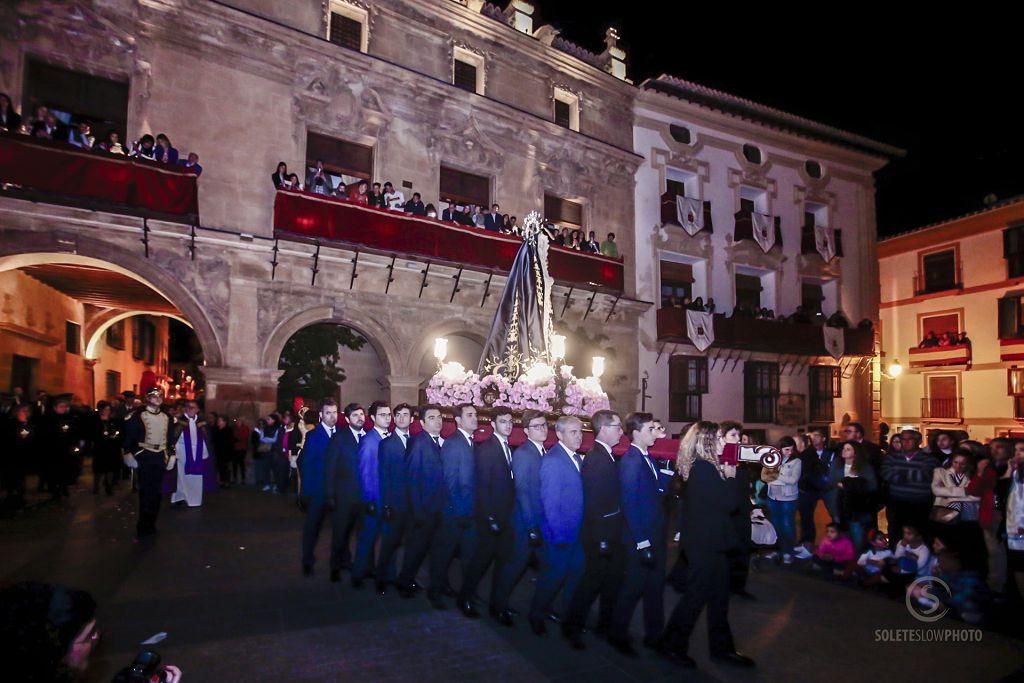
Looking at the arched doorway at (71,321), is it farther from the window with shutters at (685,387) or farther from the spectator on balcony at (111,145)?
the window with shutters at (685,387)

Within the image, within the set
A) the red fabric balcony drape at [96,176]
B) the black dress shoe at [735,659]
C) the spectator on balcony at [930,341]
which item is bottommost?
the black dress shoe at [735,659]

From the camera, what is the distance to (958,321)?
27.0 m

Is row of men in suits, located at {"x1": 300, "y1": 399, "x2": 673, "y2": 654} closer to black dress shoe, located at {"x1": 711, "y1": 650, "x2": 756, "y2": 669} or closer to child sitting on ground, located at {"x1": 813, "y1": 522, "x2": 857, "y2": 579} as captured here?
black dress shoe, located at {"x1": 711, "y1": 650, "x2": 756, "y2": 669}

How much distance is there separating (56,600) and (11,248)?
43.1 ft

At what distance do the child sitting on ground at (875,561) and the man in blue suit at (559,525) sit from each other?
4.11 metres

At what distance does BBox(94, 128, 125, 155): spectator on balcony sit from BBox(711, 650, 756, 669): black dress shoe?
544 inches

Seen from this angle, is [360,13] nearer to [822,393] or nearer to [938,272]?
[822,393]

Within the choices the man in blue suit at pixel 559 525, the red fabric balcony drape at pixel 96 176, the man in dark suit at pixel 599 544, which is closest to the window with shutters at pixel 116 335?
the red fabric balcony drape at pixel 96 176

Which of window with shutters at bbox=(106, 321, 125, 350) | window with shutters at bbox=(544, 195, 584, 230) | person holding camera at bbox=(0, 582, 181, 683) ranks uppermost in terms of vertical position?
window with shutters at bbox=(544, 195, 584, 230)

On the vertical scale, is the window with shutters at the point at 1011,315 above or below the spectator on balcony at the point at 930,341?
above

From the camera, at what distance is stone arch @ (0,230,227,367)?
11.9 metres

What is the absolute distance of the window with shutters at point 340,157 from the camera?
1580cm

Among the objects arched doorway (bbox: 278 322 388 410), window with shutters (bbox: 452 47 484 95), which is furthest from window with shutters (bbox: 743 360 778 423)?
window with shutters (bbox: 452 47 484 95)

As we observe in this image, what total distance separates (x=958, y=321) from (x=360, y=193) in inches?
1042
